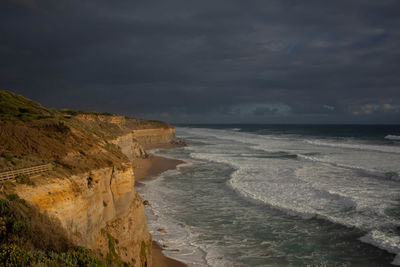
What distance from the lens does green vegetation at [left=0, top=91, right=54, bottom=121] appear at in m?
17.3

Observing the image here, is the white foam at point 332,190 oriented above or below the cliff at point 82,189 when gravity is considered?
below

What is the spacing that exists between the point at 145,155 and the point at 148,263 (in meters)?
36.1

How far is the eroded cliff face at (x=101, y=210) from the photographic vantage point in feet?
29.2

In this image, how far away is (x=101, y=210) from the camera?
1087 centimetres

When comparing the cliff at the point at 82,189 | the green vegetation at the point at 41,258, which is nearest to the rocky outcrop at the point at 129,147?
the cliff at the point at 82,189

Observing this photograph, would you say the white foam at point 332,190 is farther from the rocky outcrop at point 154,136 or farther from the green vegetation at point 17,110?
the rocky outcrop at point 154,136

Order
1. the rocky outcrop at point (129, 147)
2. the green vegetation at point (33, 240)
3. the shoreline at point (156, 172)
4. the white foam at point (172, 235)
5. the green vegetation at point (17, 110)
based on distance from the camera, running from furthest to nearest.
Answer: the rocky outcrop at point (129, 147)
the green vegetation at point (17, 110)
the white foam at point (172, 235)
the shoreline at point (156, 172)
the green vegetation at point (33, 240)

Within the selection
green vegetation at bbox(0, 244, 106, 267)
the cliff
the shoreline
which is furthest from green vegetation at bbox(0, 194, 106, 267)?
the shoreline

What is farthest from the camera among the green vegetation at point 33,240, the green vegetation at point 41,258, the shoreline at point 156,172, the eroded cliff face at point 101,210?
the shoreline at point 156,172

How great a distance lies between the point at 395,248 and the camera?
1466 centimetres

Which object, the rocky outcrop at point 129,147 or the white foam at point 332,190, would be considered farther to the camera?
the rocky outcrop at point 129,147

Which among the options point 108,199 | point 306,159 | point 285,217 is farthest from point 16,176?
point 306,159

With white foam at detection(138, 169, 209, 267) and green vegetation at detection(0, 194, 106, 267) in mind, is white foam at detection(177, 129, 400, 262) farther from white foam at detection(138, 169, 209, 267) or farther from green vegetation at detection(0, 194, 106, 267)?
green vegetation at detection(0, 194, 106, 267)

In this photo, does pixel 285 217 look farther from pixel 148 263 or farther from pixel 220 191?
pixel 148 263
